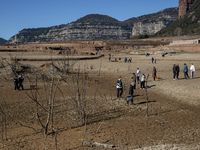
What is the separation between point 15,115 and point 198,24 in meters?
121

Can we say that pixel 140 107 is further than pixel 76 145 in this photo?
Yes

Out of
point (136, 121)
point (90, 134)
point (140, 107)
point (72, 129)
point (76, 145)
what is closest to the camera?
point (76, 145)

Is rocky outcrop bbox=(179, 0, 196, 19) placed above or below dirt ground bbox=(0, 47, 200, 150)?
above

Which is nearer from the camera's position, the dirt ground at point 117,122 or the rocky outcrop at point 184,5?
the dirt ground at point 117,122

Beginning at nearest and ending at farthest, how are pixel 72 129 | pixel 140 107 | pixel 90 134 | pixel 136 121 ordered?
pixel 90 134 → pixel 72 129 → pixel 136 121 → pixel 140 107

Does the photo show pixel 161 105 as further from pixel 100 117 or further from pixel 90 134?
pixel 90 134

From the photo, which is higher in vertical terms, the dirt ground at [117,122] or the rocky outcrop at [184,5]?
the rocky outcrop at [184,5]

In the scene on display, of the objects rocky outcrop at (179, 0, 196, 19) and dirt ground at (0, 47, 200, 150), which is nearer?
dirt ground at (0, 47, 200, 150)

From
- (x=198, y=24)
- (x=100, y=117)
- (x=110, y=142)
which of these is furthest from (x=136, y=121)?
(x=198, y=24)

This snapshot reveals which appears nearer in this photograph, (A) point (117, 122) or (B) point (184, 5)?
(A) point (117, 122)

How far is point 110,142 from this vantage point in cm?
769

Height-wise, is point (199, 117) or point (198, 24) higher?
point (198, 24)

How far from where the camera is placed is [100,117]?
413 inches

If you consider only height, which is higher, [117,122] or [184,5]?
[184,5]
